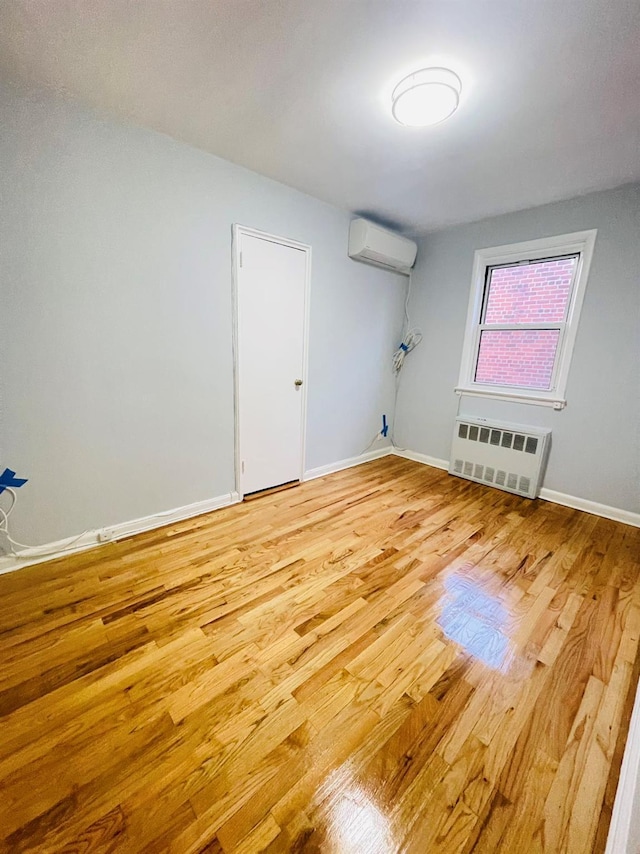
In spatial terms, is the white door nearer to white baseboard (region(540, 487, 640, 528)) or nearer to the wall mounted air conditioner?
the wall mounted air conditioner

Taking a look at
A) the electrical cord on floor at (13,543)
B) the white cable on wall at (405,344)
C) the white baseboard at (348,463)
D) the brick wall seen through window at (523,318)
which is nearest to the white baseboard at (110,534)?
the electrical cord on floor at (13,543)

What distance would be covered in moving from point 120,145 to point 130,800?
114 inches

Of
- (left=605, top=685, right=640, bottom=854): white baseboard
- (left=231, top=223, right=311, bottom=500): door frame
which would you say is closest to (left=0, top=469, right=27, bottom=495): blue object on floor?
(left=231, top=223, right=311, bottom=500): door frame

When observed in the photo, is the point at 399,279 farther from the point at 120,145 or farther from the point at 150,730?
the point at 150,730

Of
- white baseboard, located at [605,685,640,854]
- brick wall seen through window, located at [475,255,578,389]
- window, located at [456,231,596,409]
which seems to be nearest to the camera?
white baseboard, located at [605,685,640,854]

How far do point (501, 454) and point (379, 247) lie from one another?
2331mm

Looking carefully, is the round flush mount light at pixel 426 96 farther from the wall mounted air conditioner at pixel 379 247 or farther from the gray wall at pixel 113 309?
the wall mounted air conditioner at pixel 379 247

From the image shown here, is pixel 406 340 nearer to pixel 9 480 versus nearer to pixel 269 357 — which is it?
pixel 269 357

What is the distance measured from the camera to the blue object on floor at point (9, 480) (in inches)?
67.9

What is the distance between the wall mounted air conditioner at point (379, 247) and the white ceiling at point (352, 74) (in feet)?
2.24

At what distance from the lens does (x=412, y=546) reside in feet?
7.13

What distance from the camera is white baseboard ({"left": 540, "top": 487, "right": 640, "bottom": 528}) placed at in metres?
2.53

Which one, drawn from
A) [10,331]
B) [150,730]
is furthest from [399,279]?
[150,730]

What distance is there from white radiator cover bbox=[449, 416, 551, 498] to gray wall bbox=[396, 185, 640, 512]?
16 centimetres
